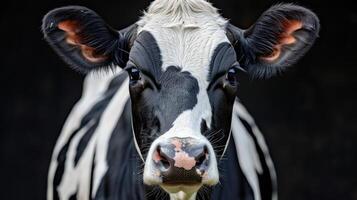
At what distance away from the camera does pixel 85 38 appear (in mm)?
5734

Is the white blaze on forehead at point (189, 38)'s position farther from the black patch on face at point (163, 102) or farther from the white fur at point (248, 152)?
the white fur at point (248, 152)

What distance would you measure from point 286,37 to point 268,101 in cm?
537

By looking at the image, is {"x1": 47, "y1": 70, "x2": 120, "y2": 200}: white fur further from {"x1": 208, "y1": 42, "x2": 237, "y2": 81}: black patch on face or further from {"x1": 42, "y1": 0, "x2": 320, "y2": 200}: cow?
{"x1": 208, "y1": 42, "x2": 237, "y2": 81}: black patch on face

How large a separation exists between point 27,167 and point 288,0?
3388 mm

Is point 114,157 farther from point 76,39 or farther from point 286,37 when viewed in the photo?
point 286,37

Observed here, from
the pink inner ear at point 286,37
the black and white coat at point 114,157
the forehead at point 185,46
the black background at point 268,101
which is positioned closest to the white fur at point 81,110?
the black and white coat at point 114,157

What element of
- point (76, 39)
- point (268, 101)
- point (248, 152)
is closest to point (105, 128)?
point (76, 39)

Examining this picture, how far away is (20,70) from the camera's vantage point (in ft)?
37.7

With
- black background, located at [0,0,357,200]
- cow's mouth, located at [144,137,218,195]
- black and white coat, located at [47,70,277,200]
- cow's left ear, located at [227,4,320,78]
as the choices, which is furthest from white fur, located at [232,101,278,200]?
black background, located at [0,0,357,200]

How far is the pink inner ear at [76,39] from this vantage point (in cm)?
569

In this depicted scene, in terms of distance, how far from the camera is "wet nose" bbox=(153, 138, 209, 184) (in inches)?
188

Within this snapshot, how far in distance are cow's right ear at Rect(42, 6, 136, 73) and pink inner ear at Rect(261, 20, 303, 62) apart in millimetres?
800

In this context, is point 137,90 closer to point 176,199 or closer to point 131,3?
point 176,199

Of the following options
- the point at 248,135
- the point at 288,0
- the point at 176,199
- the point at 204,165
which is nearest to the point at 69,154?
the point at 248,135
